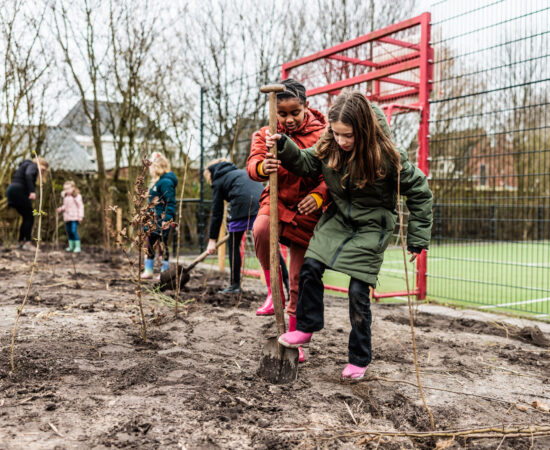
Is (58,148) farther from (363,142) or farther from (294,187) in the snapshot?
(363,142)

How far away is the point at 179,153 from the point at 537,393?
39.2 ft

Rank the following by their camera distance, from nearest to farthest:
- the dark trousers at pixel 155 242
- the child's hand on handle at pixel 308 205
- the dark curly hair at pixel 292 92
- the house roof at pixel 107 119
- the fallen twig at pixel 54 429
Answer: the fallen twig at pixel 54 429
the child's hand on handle at pixel 308 205
the dark curly hair at pixel 292 92
the dark trousers at pixel 155 242
the house roof at pixel 107 119

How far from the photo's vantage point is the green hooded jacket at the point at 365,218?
263 cm

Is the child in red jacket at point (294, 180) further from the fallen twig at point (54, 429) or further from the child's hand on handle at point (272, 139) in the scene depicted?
the fallen twig at point (54, 429)

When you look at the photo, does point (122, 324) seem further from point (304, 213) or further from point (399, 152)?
point (399, 152)

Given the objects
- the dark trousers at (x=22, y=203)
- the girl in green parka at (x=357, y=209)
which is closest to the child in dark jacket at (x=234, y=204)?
the girl in green parka at (x=357, y=209)

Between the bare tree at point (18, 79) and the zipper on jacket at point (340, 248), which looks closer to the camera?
the zipper on jacket at point (340, 248)

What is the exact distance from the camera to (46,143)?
1234 cm

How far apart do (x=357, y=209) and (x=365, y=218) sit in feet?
0.22

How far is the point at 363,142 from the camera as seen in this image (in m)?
2.59

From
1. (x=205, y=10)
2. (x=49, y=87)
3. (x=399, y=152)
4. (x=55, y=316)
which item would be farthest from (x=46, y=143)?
(x=399, y=152)

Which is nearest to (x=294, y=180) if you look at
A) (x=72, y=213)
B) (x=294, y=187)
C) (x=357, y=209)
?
(x=294, y=187)

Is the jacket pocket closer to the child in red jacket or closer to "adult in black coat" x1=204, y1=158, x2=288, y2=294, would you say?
the child in red jacket

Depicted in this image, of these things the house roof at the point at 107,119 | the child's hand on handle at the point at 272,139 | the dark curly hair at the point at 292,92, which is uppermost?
the house roof at the point at 107,119
